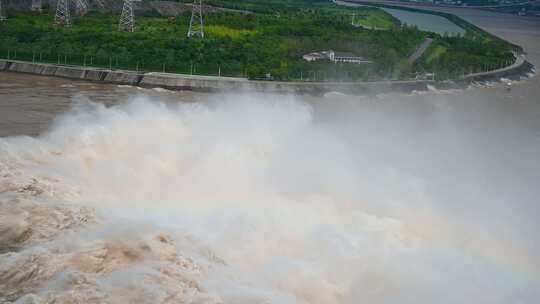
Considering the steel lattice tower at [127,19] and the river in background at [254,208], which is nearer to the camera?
the river in background at [254,208]

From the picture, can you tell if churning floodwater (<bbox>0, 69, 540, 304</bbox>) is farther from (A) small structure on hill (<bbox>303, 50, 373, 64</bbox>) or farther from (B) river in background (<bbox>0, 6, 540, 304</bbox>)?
(A) small structure on hill (<bbox>303, 50, 373, 64</bbox>)

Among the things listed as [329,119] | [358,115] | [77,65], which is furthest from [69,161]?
[77,65]

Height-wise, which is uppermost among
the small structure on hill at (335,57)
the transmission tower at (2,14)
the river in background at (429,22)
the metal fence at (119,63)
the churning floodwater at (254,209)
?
the river in background at (429,22)

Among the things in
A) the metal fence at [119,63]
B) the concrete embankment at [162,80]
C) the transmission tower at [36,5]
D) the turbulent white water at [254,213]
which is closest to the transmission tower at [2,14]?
the transmission tower at [36,5]

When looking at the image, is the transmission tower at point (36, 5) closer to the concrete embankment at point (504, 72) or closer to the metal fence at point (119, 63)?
the metal fence at point (119, 63)

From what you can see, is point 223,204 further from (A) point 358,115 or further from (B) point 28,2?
(B) point 28,2

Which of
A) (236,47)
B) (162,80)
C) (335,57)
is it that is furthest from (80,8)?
(162,80)
